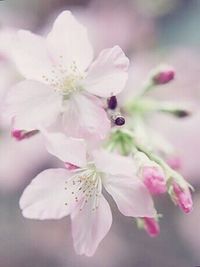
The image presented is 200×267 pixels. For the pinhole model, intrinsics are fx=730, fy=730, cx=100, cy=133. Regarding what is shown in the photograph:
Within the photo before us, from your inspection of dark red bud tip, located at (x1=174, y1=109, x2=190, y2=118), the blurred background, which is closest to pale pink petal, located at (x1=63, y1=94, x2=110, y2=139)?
dark red bud tip, located at (x1=174, y1=109, x2=190, y2=118)

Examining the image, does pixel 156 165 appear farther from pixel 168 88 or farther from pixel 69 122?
pixel 168 88

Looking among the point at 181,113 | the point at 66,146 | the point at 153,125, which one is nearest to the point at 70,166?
the point at 66,146

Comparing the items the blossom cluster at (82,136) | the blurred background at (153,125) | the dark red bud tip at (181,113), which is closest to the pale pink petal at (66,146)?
the blossom cluster at (82,136)

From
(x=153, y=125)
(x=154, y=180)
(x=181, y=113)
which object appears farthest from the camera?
(x=153, y=125)

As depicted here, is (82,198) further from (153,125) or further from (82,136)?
(153,125)

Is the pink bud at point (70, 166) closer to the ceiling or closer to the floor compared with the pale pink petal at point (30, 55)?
closer to the floor

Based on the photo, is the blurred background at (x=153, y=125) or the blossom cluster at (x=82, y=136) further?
the blurred background at (x=153, y=125)

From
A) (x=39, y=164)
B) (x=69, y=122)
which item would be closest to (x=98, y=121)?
(x=69, y=122)

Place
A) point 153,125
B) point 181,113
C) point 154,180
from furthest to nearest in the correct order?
point 153,125
point 181,113
point 154,180

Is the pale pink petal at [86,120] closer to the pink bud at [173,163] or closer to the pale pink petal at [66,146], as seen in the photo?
the pale pink petal at [66,146]
